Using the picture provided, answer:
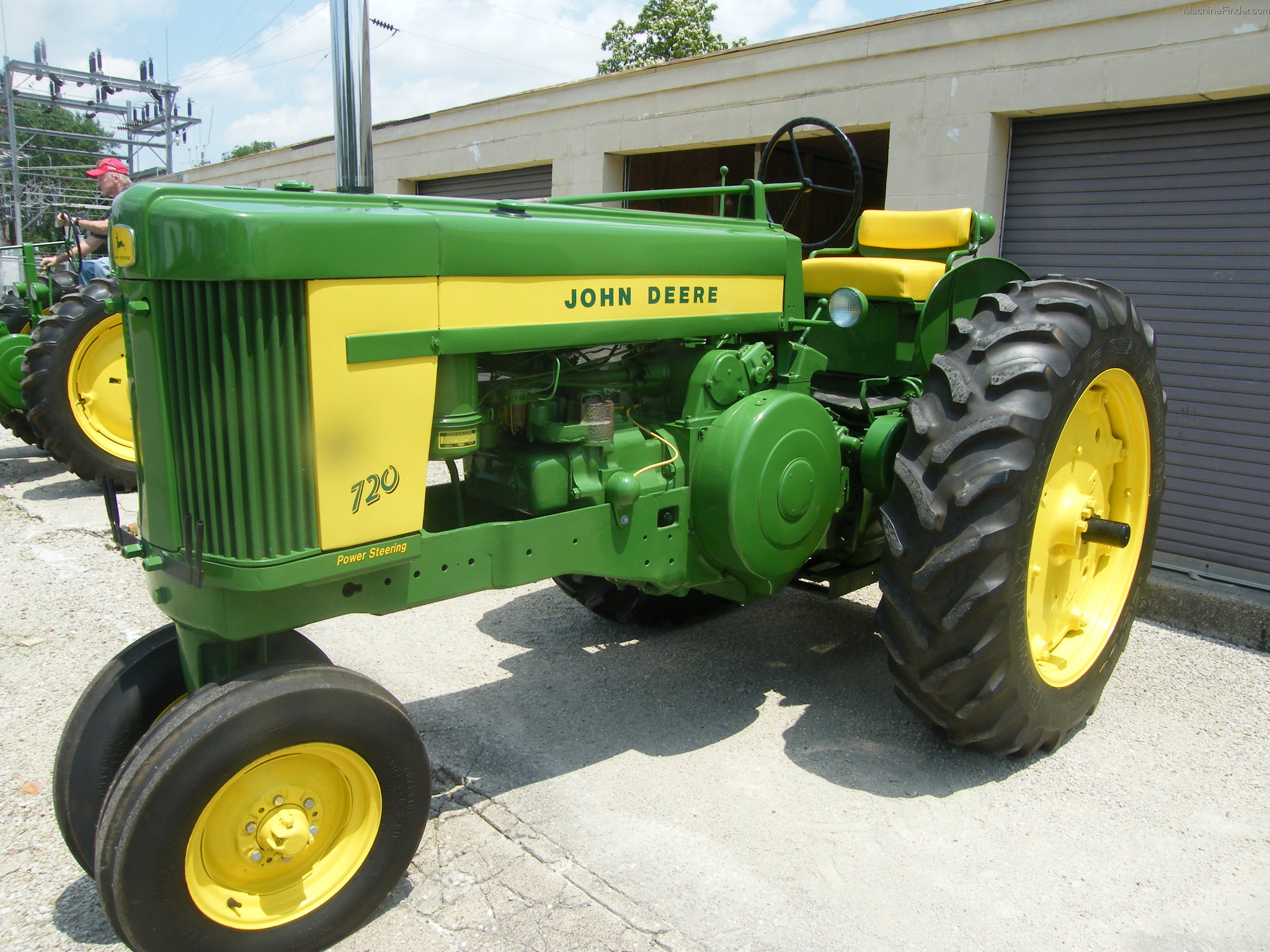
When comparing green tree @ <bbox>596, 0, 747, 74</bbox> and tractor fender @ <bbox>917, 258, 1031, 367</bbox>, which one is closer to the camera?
tractor fender @ <bbox>917, 258, 1031, 367</bbox>

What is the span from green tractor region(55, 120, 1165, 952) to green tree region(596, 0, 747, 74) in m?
25.3

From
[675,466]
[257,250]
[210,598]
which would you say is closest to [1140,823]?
[675,466]

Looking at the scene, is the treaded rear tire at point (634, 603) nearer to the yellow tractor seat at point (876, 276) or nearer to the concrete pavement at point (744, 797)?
the concrete pavement at point (744, 797)

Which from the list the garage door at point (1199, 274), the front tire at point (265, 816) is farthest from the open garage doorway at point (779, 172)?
the front tire at point (265, 816)

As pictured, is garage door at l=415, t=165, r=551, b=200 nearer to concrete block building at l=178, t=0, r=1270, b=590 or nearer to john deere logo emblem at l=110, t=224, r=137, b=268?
concrete block building at l=178, t=0, r=1270, b=590

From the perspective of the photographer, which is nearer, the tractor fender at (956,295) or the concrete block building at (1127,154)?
the tractor fender at (956,295)

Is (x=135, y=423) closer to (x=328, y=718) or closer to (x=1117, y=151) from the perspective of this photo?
(x=328, y=718)

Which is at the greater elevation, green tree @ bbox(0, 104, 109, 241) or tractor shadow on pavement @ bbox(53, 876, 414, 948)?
green tree @ bbox(0, 104, 109, 241)

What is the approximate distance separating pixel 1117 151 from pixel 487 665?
4.33 meters

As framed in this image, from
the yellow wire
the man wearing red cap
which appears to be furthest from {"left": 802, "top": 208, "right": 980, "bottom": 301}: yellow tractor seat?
the man wearing red cap

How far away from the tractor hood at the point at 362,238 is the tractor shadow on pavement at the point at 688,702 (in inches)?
60.0

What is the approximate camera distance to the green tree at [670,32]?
27.0m

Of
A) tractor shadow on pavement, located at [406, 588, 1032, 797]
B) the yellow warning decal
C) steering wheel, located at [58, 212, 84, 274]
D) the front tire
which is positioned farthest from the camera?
steering wheel, located at [58, 212, 84, 274]

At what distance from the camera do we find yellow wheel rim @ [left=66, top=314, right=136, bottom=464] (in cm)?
702
